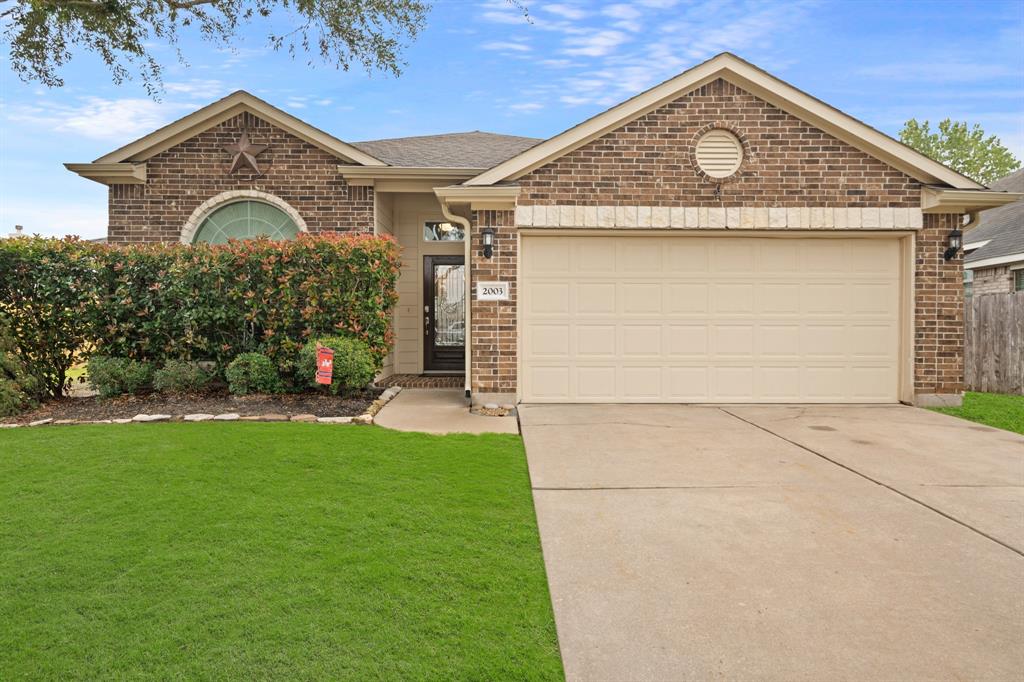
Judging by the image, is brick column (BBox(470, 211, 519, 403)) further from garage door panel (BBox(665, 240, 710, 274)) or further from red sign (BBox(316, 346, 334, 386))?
garage door panel (BBox(665, 240, 710, 274))

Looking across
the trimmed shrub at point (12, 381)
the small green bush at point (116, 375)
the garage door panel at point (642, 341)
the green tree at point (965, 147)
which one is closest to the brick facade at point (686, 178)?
the garage door panel at point (642, 341)

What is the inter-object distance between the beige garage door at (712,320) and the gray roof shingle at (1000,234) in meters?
8.76

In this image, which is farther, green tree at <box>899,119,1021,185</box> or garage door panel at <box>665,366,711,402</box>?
green tree at <box>899,119,1021,185</box>

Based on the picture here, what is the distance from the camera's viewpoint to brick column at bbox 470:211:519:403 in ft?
27.3

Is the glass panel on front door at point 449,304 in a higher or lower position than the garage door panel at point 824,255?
lower

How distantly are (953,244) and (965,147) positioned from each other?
36.6 m

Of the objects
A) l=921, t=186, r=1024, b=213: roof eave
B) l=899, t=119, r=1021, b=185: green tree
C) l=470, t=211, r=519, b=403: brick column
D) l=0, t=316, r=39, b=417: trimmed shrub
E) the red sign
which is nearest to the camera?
l=0, t=316, r=39, b=417: trimmed shrub

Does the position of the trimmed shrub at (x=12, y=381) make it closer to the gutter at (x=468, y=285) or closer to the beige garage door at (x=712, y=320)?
the gutter at (x=468, y=285)

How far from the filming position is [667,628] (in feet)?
9.41

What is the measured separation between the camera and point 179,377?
8094 mm

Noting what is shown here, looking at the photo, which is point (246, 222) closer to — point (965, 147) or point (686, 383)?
point (686, 383)

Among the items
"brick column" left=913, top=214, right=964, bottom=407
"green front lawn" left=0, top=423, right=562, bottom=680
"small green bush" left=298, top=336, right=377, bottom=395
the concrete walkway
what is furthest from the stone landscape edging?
"brick column" left=913, top=214, right=964, bottom=407

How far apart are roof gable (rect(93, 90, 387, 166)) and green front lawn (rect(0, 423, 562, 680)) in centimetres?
623

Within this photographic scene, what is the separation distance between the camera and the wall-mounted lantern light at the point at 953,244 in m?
8.47
